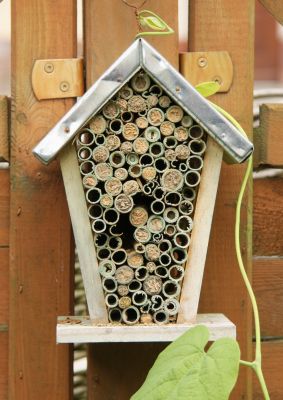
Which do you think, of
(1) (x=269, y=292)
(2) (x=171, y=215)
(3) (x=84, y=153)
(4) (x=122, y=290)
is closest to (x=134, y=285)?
(4) (x=122, y=290)

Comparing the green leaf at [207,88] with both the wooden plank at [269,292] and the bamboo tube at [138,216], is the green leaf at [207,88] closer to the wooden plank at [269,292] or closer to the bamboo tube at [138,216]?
the bamboo tube at [138,216]

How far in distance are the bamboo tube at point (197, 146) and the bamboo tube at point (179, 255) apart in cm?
16

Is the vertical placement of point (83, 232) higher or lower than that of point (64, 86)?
lower

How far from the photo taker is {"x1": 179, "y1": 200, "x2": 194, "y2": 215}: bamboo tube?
143 centimetres

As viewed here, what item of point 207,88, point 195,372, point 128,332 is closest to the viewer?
point 195,372

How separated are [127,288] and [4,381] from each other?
349 millimetres

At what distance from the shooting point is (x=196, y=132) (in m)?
1.43

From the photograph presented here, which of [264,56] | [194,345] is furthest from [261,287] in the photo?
[264,56]

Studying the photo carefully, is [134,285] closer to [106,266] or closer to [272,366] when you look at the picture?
[106,266]

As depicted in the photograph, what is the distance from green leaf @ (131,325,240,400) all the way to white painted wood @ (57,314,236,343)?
96 mm

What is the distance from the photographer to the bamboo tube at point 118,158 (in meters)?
1.41

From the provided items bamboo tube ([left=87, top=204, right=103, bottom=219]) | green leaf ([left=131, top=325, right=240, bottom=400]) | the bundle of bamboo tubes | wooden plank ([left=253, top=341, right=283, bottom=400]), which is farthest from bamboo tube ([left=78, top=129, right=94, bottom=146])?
wooden plank ([left=253, top=341, right=283, bottom=400])

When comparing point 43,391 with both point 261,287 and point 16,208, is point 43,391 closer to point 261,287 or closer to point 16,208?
point 16,208

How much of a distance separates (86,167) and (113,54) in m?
0.23
